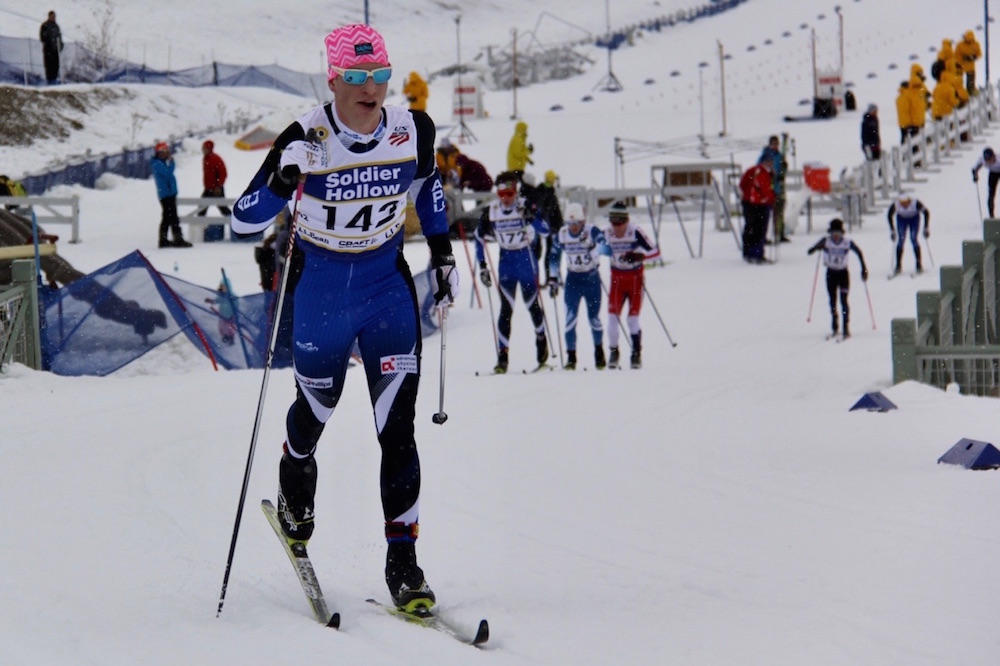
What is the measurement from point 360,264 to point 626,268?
9.93 m

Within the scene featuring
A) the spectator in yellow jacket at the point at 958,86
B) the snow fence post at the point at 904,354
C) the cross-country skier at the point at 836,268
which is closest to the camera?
the snow fence post at the point at 904,354

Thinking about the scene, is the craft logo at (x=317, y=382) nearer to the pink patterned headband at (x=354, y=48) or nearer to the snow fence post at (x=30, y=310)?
the pink patterned headband at (x=354, y=48)

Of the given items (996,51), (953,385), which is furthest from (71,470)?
(996,51)

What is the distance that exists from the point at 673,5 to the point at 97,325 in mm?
72610

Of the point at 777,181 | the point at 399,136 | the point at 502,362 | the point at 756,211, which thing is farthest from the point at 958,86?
the point at 399,136

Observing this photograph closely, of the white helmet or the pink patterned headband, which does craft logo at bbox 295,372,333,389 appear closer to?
the pink patterned headband

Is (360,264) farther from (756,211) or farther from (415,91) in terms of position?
(415,91)

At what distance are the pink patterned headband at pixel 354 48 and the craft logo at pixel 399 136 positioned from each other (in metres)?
0.26

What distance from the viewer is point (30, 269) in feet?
40.5

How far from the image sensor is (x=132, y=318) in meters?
12.9

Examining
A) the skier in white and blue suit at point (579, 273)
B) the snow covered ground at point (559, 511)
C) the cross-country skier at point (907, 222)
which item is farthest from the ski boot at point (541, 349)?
the cross-country skier at point (907, 222)

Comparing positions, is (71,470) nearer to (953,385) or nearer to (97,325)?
(97,325)

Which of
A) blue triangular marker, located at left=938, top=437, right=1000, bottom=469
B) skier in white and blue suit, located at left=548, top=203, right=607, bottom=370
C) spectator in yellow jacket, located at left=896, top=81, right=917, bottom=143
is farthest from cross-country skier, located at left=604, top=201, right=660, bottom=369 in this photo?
spectator in yellow jacket, located at left=896, top=81, right=917, bottom=143

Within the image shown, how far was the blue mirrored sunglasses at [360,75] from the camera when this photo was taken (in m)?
4.96
